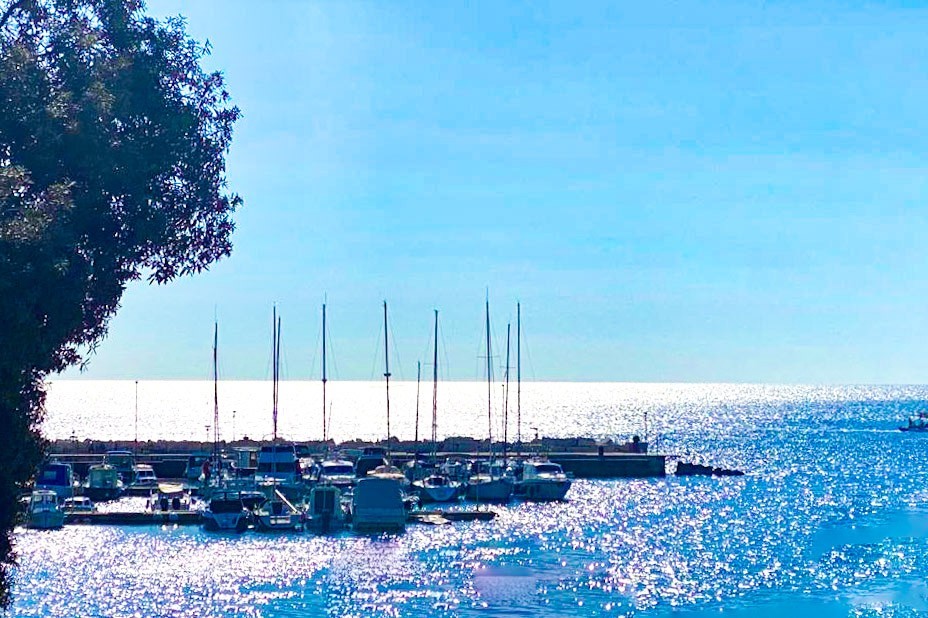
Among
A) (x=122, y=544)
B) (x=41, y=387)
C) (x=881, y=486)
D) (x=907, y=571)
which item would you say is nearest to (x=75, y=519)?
(x=122, y=544)

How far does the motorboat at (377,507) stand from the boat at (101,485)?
21156mm

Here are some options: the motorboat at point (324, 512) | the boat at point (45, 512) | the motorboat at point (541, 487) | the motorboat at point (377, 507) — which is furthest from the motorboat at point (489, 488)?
the boat at point (45, 512)

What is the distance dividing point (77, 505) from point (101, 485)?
6.15 metres

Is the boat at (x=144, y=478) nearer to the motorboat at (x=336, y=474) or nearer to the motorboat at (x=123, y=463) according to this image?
the motorboat at (x=123, y=463)

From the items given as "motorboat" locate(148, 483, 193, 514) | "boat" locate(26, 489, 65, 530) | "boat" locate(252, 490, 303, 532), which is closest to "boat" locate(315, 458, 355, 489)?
"boat" locate(252, 490, 303, 532)

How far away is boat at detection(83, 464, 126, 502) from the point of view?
A: 279ft

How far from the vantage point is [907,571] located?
64.1m

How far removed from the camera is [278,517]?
73250 millimetres

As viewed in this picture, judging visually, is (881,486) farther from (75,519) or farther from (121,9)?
(121,9)

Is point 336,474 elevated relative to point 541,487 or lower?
elevated

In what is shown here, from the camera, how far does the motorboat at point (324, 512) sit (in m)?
72.9

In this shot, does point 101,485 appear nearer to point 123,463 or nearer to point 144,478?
point 144,478

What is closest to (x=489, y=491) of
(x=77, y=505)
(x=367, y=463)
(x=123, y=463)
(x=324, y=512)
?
(x=367, y=463)

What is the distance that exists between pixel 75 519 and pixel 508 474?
34.5m
